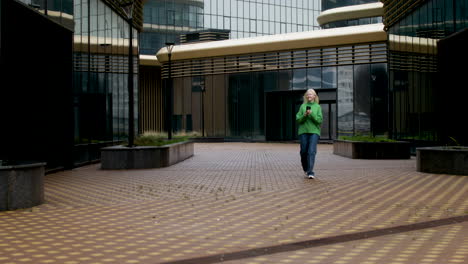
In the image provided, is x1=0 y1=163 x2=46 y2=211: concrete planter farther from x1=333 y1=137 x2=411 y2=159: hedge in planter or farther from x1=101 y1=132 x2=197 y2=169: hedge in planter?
x1=333 y1=137 x2=411 y2=159: hedge in planter

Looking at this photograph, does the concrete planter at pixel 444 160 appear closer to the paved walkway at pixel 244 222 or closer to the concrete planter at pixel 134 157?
the paved walkway at pixel 244 222

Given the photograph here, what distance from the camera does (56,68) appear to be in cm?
1484

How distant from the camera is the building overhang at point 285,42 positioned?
3050 centimetres

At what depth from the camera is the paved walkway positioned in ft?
16.5

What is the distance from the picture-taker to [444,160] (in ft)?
42.6

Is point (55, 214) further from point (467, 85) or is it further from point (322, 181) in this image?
point (467, 85)

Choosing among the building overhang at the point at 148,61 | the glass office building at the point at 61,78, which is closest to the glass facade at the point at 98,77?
the glass office building at the point at 61,78

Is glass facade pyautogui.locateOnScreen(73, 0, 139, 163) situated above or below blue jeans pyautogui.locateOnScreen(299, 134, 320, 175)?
above

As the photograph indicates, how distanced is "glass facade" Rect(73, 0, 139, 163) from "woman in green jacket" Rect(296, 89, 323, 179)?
7.54 metres

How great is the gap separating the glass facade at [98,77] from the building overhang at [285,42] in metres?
13.2

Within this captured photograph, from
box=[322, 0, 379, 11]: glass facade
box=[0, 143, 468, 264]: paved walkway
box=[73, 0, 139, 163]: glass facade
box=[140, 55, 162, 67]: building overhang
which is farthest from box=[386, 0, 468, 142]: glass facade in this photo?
box=[322, 0, 379, 11]: glass facade

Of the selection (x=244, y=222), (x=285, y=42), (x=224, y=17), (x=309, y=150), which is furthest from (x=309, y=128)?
(x=224, y=17)

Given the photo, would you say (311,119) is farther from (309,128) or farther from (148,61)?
A: (148,61)

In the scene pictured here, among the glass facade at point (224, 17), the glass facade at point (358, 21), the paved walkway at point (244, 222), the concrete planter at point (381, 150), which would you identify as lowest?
the paved walkway at point (244, 222)
